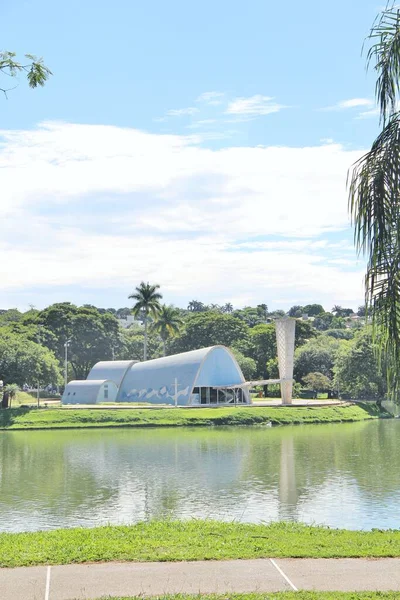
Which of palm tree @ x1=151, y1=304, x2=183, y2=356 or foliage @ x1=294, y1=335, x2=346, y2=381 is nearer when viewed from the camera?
palm tree @ x1=151, y1=304, x2=183, y2=356

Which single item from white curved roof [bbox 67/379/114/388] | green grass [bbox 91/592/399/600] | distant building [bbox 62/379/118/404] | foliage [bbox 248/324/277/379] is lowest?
green grass [bbox 91/592/399/600]

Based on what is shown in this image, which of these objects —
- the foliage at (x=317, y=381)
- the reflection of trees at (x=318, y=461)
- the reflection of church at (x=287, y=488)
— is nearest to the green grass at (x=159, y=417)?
the reflection of trees at (x=318, y=461)

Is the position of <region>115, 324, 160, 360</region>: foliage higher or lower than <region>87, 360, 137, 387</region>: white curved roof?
higher

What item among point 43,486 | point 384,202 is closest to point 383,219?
point 384,202

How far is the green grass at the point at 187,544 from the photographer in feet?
37.8

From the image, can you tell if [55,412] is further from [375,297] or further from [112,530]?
[375,297]

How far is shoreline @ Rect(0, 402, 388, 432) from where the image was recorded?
5506 centimetres

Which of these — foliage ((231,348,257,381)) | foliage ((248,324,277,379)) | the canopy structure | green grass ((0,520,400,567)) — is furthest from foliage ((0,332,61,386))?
green grass ((0,520,400,567))

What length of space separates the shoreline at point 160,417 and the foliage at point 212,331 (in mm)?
37279

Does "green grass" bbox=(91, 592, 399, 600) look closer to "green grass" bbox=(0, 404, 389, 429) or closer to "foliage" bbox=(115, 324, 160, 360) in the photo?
"green grass" bbox=(0, 404, 389, 429)

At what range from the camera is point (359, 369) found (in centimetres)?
6875

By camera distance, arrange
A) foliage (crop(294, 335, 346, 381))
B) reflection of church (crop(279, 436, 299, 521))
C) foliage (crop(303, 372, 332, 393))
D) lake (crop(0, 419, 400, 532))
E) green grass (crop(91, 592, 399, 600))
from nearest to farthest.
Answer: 1. green grass (crop(91, 592, 399, 600))
2. lake (crop(0, 419, 400, 532))
3. reflection of church (crop(279, 436, 299, 521))
4. foliage (crop(303, 372, 332, 393))
5. foliage (crop(294, 335, 346, 381))

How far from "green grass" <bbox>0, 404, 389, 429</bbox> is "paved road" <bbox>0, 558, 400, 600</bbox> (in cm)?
4464

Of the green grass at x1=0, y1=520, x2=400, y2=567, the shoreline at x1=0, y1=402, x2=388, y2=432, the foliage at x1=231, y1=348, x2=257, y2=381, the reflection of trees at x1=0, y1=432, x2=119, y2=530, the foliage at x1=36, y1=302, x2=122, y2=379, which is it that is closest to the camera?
the green grass at x1=0, y1=520, x2=400, y2=567
